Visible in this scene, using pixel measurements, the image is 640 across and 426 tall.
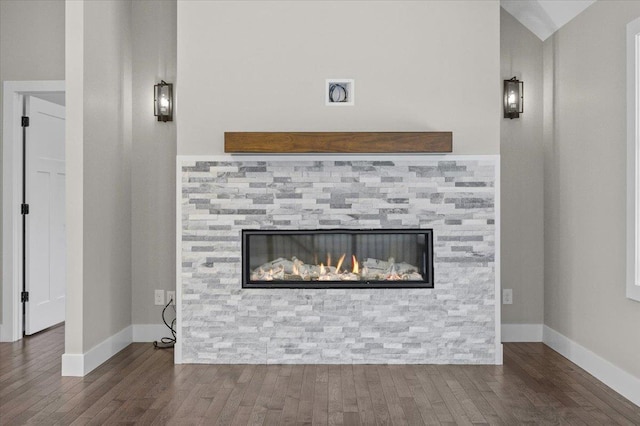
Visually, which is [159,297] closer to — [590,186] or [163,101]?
[163,101]

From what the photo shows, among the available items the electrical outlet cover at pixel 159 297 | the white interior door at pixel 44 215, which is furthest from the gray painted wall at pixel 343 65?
the white interior door at pixel 44 215

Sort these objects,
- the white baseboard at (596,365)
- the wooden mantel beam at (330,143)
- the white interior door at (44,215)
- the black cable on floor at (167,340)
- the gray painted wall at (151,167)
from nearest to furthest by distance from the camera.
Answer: the white baseboard at (596,365)
the wooden mantel beam at (330,143)
the black cable on floor at (167,340)
the gray painted wall at (151,167)
the white interior door at (44,215)

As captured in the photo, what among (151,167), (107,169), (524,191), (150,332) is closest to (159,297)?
(150,332)

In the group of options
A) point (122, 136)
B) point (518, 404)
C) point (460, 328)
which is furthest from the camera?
point (122, 136)

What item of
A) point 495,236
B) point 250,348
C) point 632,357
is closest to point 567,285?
point 495,236

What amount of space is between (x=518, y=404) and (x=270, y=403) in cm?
143

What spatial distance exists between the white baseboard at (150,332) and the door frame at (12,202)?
1063 mm

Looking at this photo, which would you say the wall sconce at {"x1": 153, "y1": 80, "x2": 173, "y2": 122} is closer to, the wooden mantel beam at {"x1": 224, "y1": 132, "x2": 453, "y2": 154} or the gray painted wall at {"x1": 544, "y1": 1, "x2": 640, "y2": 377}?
the wooden mantel beam at {"x1": 224, "y1": 132, "x2": 453, "y2": 154}

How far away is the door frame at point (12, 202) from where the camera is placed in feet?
16.6

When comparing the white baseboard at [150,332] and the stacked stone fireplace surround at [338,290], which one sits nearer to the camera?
the stacked stone fireplace surround at [338,290]

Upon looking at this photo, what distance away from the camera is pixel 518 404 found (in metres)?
3.41

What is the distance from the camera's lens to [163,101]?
494 cm

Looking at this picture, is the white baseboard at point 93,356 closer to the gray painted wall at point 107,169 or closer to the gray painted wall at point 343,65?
the gray painted wall at point 107,169

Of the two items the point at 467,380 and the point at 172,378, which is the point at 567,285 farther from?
the point at 172,378
